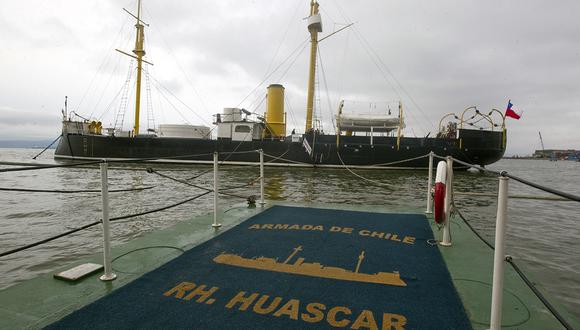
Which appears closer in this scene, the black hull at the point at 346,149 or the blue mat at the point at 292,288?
the blue mat at the point at 292,288

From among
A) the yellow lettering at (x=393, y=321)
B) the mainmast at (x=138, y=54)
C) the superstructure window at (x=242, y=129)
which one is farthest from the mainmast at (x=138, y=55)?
the yellow lettering at (x=393, y=321)

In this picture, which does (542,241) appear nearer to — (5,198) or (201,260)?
(201,260)

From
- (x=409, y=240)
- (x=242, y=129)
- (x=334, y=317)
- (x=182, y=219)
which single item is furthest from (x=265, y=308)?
(x=242, y=129)

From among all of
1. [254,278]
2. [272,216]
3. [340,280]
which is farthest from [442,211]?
[272,216]

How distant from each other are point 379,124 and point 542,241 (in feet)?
64.2

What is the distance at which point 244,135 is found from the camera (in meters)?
25.9

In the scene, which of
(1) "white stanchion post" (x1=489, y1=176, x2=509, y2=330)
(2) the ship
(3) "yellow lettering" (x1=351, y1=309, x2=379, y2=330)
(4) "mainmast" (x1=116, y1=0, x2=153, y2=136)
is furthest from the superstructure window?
(1) "white stanchion post" (x1=489, y1=176, x2=509, y2=330)

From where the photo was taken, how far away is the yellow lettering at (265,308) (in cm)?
232

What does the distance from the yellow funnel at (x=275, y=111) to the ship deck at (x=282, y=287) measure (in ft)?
78.4

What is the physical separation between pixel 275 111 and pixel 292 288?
2583cm

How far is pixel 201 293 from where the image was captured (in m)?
2.58

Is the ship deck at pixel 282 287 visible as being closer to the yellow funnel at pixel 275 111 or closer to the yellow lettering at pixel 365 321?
the yellow lettering at pixel 365 321

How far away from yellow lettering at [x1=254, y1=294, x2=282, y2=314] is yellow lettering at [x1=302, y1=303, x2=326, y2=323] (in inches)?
9.5

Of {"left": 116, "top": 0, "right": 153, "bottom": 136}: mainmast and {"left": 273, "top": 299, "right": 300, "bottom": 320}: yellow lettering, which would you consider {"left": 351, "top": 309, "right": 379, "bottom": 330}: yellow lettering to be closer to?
{"left": 273, "top": 299, "right": 300, "bottom": 320}: yellow lettering
